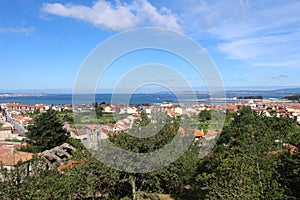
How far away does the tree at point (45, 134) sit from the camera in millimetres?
20734

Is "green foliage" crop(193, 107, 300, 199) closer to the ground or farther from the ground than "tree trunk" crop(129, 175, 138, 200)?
farther from the ground

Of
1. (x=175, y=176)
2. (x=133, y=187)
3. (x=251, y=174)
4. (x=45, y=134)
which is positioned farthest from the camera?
(x=45, y=134)

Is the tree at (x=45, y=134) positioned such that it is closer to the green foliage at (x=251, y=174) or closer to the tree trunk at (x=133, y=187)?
the tree trunk at (x=133, y=187)

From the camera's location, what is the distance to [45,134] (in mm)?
20938

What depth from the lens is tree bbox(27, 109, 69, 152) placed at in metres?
20.7

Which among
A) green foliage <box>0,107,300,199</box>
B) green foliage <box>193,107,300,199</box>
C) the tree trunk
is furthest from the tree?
green foliage <box>193,107,300,199</box>

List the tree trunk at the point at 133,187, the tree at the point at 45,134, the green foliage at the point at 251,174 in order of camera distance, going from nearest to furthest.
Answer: the green foliage at the point at 251,174 < the tree trunk at the point at 133,187 < the tree at the point at 45,134

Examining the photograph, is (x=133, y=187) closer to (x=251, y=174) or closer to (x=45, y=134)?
(x=251, y=174)

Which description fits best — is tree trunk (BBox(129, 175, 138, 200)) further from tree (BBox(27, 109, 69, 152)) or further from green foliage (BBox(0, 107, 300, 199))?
tree (BBox(27, 109, 69, 152))

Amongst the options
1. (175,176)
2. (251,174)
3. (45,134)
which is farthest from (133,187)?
(45,134)

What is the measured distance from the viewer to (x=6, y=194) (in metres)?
6.23

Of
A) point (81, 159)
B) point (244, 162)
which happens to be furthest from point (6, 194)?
point (244, 162)

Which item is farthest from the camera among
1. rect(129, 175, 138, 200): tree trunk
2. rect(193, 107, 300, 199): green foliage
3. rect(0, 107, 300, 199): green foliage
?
rect(129, 175, 138, 200): tree trunk

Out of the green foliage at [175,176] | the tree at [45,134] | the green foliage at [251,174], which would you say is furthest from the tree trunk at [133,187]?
the tree at [45,134]
